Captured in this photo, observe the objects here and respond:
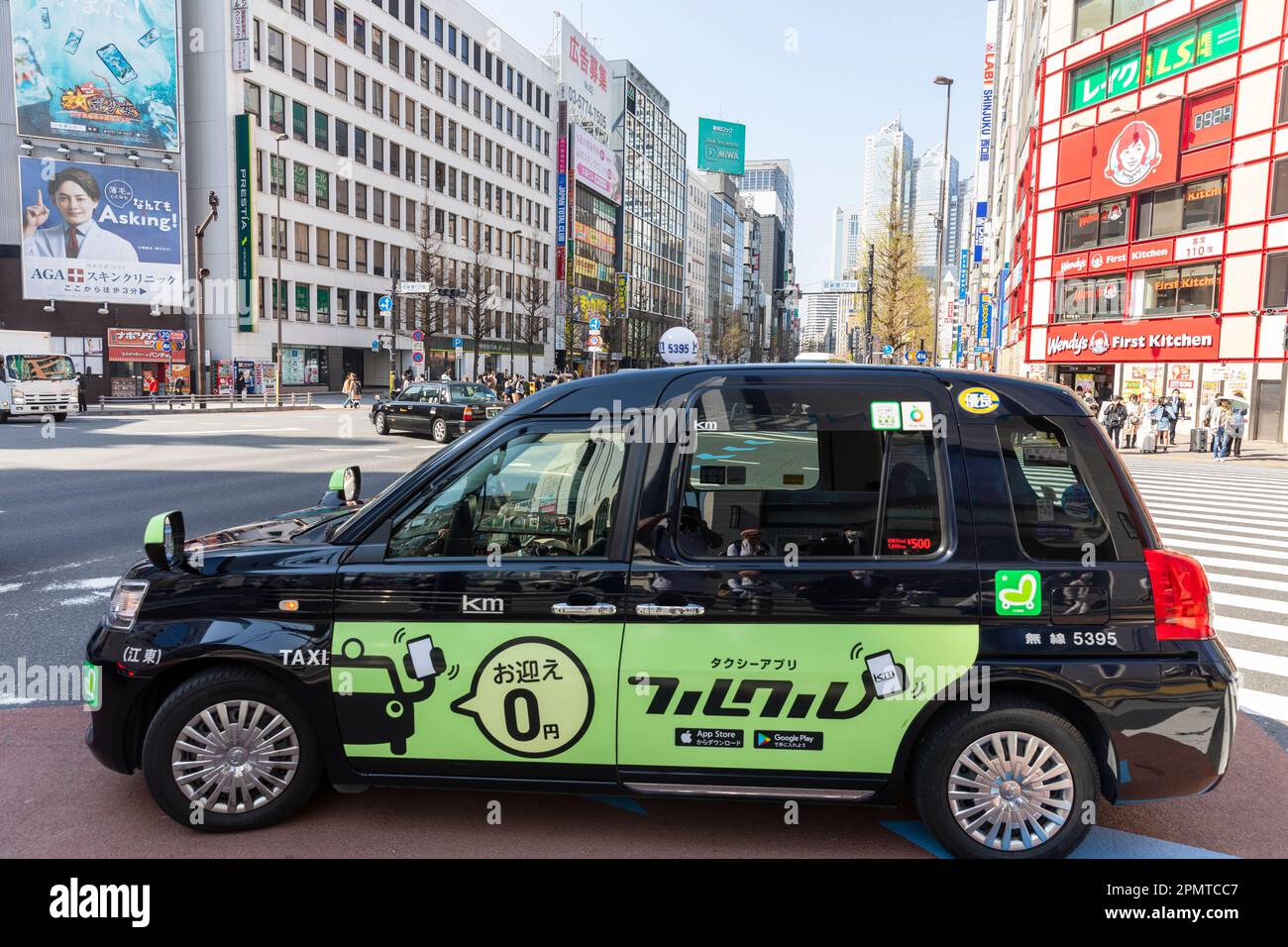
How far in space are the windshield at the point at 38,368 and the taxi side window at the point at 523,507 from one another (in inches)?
1132

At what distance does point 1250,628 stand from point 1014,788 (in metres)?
5.25

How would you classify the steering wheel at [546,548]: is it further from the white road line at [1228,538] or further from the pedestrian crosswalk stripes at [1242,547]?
the white road line at [1228,538]

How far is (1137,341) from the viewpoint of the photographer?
35.5 metres

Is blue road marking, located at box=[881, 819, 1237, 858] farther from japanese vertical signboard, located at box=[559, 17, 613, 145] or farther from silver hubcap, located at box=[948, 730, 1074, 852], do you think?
japanese vertical signboard, located at box=[559, 17, 613, 145]

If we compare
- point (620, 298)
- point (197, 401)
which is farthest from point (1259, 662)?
point (620, 298)

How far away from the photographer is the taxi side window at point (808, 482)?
11.9ft

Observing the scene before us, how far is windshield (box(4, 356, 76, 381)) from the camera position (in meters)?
26.7

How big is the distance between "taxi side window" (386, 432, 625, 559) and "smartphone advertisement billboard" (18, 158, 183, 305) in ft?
168

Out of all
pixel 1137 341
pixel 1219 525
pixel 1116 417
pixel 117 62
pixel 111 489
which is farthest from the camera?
pixel 117 62

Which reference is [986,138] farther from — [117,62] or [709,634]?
[709,634]

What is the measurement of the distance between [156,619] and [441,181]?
6986 cm

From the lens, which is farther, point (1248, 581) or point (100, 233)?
point (100, 233)

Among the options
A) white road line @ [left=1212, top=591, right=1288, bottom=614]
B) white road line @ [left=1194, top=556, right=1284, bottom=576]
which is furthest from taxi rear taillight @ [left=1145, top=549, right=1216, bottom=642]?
white road line @ [left=1194, top=556, right=1284, bottom=576]
